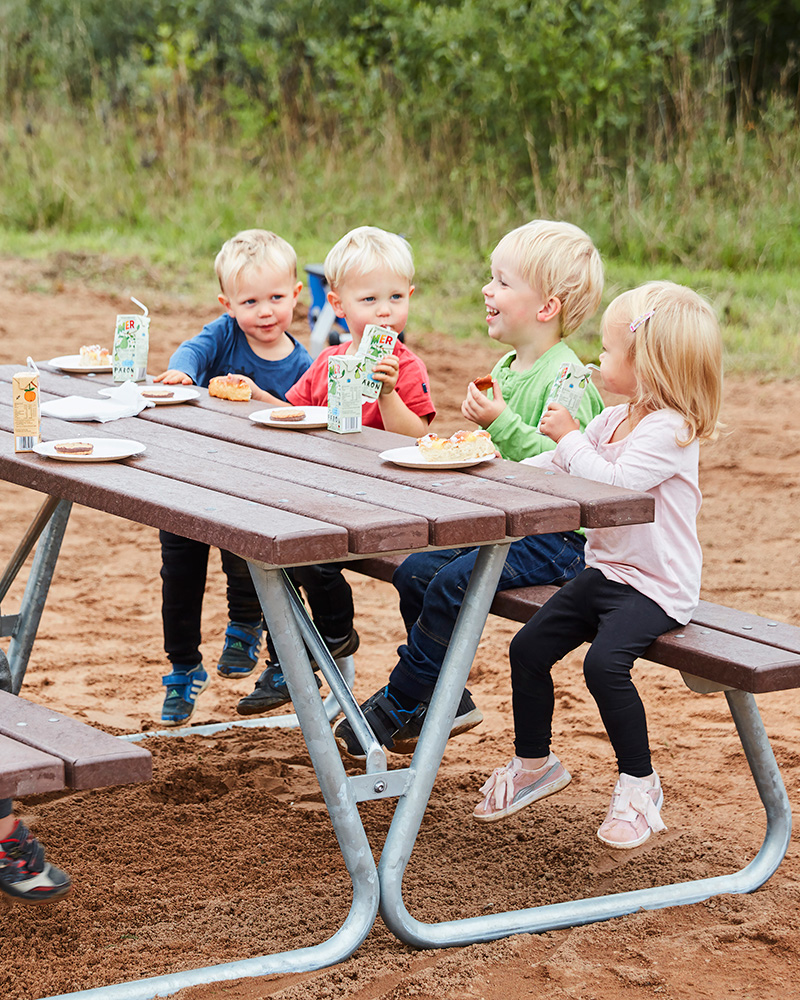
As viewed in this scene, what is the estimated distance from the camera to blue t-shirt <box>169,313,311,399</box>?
3.91 m

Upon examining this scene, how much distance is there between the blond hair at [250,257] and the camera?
3785mm

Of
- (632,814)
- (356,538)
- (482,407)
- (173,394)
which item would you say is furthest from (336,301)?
(632,814)

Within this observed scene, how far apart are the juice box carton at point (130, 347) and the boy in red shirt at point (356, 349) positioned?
1.70ft

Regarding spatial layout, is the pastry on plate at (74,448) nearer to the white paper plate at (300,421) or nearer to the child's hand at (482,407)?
the white paper plate at (300,421)

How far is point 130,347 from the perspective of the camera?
3.57 metres

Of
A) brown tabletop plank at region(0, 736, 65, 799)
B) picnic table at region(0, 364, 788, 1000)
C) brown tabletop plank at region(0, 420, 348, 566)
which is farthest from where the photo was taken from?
picnic table at region(0, 364, 788, 1000)

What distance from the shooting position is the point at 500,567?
251 cm

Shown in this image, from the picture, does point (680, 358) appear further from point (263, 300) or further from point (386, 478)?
point (263, 300)

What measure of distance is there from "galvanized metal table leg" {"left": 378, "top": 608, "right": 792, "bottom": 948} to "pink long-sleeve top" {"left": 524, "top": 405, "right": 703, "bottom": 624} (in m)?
0.24

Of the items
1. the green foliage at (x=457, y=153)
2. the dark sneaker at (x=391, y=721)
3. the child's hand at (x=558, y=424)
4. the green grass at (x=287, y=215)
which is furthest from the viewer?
the green foliage at (x=457, y=153)

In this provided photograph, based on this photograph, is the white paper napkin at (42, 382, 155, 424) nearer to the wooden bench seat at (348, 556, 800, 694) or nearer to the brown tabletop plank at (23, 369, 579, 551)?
the brown tabletop plank at (23, 369, 579, 551)

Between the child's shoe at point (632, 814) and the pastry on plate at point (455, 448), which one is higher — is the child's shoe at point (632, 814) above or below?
below

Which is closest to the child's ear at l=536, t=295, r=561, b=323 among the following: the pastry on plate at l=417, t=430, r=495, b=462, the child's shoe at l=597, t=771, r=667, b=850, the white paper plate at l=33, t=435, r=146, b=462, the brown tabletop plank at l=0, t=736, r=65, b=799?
the pastry on plate at l=417, t=430, r=495, b=462

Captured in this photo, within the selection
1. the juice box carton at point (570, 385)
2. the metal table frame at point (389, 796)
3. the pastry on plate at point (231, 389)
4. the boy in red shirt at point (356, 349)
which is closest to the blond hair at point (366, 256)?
the boy in red shirt at point (356, 349)
